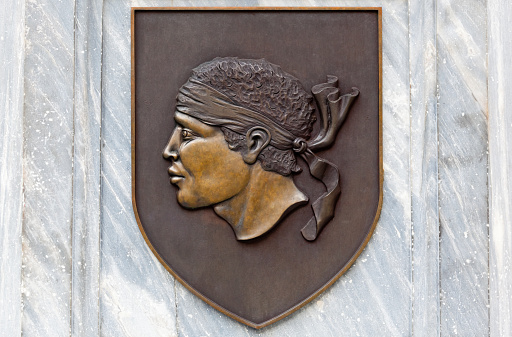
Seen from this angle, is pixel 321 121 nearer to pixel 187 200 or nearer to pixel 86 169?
pixel 187 200

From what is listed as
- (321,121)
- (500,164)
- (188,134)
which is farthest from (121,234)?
(500,164)

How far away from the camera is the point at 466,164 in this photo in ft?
11.1

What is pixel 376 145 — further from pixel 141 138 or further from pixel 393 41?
pixel 141 138

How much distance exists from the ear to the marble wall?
1.98ft

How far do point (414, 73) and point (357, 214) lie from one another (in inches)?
30.5

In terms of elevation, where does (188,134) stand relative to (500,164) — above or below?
above

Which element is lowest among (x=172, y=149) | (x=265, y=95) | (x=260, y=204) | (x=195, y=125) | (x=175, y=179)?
(x=260, y=204)

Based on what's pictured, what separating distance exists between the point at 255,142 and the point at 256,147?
1.0 inches

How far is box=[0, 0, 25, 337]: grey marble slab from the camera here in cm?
334

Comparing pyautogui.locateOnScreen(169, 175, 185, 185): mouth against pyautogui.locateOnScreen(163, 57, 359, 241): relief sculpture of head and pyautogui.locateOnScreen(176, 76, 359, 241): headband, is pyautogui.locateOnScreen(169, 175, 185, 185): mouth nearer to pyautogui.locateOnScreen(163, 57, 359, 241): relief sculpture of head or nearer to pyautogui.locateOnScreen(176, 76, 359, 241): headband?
pyautogui.locateOnScreen(163, 57, 359, 241): relief sculpture of head

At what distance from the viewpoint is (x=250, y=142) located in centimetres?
329

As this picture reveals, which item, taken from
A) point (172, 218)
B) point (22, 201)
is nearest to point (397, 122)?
point (172, 218)

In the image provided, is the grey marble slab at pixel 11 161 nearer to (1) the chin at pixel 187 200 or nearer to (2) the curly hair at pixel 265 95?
(1) the chin at pixel 187 200

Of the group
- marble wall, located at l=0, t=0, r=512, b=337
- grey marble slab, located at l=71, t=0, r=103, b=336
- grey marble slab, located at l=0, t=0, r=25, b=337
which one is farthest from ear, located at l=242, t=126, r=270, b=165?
grey marble slab, located at l=0, t=0, r=25, b=337
